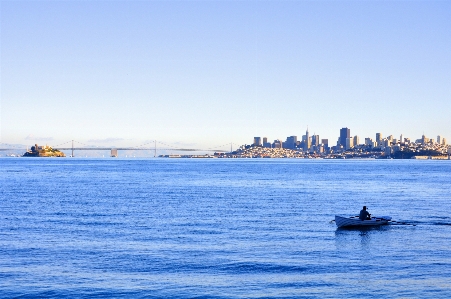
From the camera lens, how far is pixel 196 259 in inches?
1261

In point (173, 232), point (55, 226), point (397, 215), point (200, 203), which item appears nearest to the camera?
point (173, 232)

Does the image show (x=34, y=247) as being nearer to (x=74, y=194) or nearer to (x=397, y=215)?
(x=397, y=215)

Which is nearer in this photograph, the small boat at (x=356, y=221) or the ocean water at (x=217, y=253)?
the ocean water at (x=217, y=253)

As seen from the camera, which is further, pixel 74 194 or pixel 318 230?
pixel 74 194

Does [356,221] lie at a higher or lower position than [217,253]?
higher

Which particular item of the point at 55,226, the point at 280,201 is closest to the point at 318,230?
the point at 55,226

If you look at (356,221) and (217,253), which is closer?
(217,253)

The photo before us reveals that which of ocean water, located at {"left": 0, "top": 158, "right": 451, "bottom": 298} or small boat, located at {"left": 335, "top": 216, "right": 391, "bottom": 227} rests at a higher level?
small boat, located at {"left": 335, "top": 216, "right": 391, "bottom": 227}

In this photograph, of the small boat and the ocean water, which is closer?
the ocean water

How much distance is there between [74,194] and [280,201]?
27.8m

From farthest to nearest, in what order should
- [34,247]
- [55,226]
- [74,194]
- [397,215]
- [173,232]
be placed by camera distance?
[74,194], [397,215], [55,226], [173,232], [34,247]

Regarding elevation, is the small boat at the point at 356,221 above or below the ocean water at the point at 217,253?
above

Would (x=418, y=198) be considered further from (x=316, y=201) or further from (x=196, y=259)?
(x=196, y=259)

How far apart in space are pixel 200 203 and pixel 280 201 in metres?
9.71
